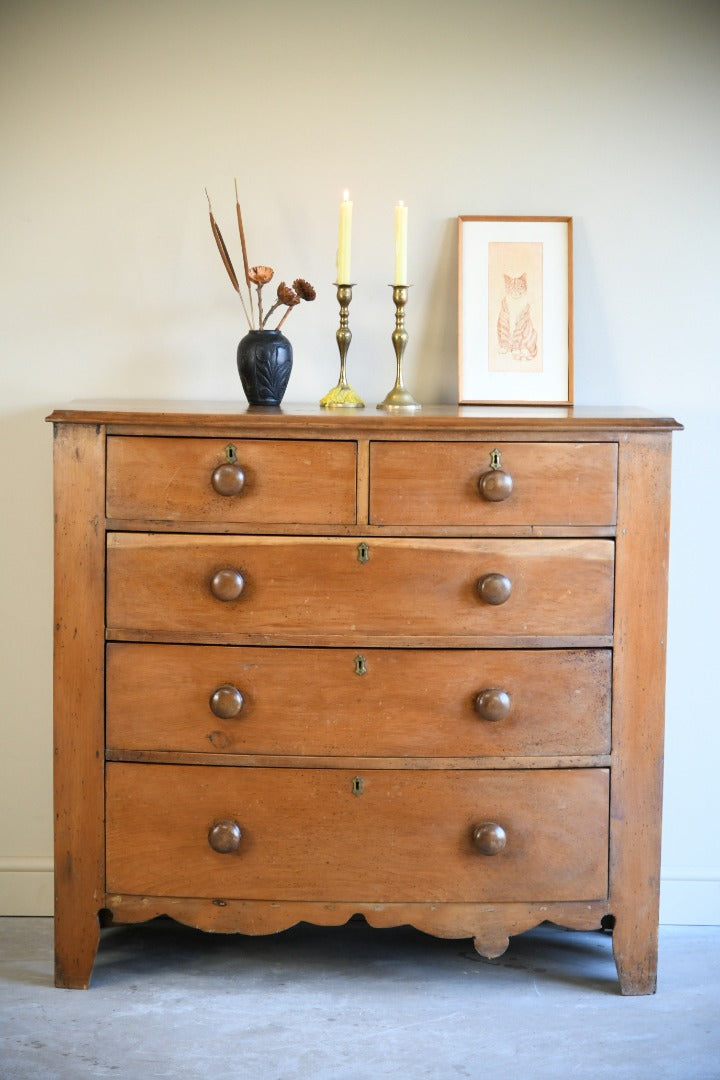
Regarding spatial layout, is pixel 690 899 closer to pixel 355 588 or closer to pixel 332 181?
pixel 355 588

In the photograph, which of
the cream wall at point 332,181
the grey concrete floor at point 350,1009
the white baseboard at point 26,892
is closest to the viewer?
the grey concrete floor at point 350,1009

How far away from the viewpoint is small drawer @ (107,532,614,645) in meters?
2.23

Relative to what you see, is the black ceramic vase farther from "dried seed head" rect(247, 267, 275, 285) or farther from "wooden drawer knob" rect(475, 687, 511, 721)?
"wooden drawer knob" rect(475, 687, 511, 721)

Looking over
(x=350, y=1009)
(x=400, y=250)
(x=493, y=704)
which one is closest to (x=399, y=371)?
(x=400, y=250)

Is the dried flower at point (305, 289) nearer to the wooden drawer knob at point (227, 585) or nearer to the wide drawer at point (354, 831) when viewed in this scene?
the wooden drawer knob at point (227, 585)

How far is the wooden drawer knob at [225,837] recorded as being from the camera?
7.40ft

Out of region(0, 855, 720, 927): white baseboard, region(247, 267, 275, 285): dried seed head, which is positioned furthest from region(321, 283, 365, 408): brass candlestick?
region(0, 855, 720, 927): white baseboard

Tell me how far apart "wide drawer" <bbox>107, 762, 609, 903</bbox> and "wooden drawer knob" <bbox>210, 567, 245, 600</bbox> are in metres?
0.35

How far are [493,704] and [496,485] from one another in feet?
1.39

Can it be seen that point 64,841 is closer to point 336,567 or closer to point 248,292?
point 336,567

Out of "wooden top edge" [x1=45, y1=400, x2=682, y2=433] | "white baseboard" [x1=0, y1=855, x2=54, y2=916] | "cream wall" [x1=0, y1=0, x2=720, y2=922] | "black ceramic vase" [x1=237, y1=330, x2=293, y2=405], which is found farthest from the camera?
"white baseboard" [x1=0, y1=855, x2=54, y2=916]

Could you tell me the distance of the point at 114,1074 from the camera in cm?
204

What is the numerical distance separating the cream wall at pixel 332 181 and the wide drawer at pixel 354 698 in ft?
2.25

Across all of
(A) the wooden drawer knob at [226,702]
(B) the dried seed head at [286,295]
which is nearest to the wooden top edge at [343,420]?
(B) the dried seed head at [286,295]
